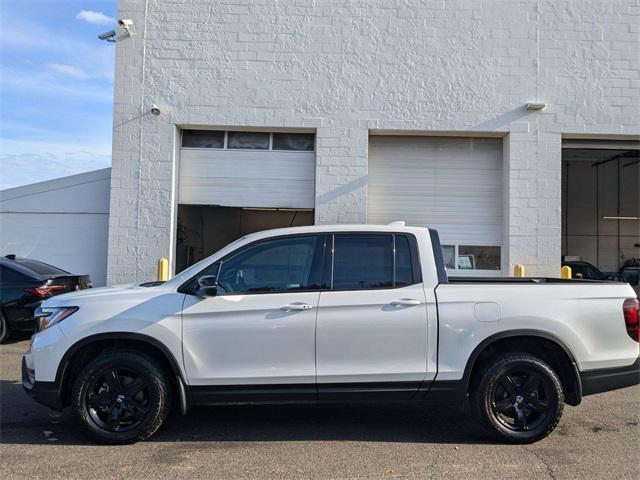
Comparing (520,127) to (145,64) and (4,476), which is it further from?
(4,476)

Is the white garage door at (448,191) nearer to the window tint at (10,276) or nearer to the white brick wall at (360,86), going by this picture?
the white brick wall at (360,86)

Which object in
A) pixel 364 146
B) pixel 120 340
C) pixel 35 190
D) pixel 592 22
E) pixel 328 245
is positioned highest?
pixel 592 22

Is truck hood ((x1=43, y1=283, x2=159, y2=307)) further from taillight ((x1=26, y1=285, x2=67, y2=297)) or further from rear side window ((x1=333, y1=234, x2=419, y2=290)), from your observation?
taillight ((x1=26, y1=285, x2=67, y2=297))

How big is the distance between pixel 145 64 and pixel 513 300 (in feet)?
31.9

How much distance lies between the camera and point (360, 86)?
39.0ft

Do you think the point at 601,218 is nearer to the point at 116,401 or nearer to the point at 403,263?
the point at 403,263

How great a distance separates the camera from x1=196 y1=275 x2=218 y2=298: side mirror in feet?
16.1

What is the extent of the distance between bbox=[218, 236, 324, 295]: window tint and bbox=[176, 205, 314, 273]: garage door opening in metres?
7.37

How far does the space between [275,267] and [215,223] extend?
10.6 metres

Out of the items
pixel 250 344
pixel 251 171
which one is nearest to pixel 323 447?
pixel 250 344

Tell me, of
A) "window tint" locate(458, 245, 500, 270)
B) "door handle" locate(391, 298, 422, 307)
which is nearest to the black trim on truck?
"door handle" locate(391, 298, 422, 307)

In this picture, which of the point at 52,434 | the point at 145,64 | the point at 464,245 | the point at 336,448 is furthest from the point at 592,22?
the point at 52,434

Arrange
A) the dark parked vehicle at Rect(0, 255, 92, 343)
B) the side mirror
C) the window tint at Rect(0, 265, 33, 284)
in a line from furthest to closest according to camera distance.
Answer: the window tint at Rect(0, 265, 33, 284) → the dark parked vehicle at Rect(0, 255, 92, 343) → the side mirror

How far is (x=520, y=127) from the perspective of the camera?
1188cm
